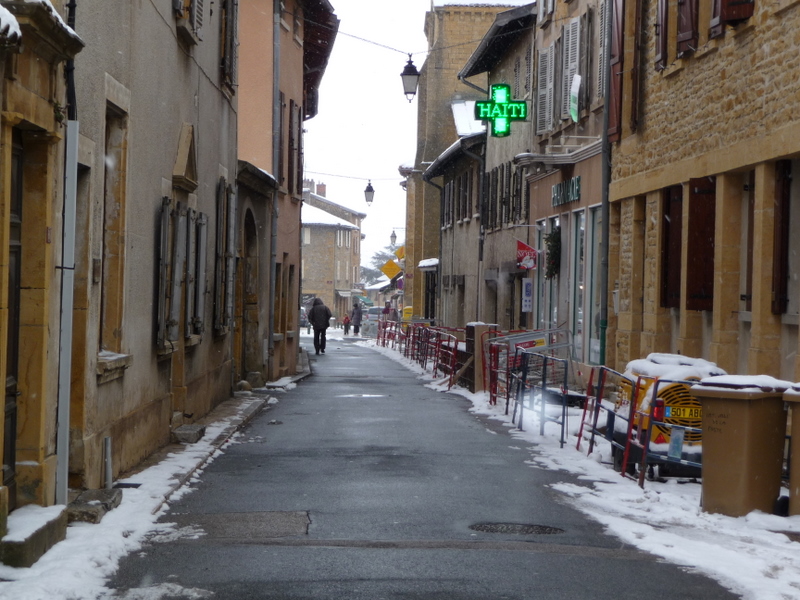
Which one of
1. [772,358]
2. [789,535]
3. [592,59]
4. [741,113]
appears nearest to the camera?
[789,535]

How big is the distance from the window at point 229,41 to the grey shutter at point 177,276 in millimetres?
4983

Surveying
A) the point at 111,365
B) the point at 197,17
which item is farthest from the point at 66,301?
the point at 197,17

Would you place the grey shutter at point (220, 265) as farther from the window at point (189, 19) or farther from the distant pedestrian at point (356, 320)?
the distant pedestrian at point (356, 320)

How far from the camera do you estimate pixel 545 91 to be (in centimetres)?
2489

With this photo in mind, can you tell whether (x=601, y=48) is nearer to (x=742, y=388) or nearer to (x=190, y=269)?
(x=190, y=269)

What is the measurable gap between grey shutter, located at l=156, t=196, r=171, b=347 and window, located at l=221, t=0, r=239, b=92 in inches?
216

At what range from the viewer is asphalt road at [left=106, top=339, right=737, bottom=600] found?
20.6 feet

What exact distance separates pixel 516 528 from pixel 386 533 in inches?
36.2

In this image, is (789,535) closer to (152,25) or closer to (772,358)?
(772,358)

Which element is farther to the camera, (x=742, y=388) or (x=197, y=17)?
(x=197, y=17)

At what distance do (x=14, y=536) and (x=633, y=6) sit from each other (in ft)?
45.3

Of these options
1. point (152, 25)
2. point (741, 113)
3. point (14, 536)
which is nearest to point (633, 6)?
point (741, 113)

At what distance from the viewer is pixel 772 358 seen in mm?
12070

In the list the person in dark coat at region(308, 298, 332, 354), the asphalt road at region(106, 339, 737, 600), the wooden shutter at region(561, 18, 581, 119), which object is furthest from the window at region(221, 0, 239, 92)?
the person in dark coat at region(308, 298, 332, 354)
